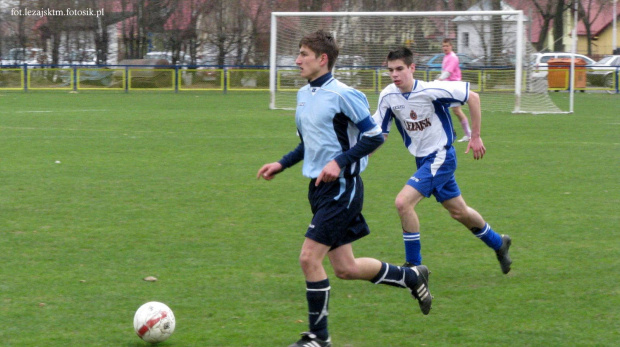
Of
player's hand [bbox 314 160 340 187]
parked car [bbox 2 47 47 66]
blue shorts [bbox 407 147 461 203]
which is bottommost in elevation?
blue shorts [bbox 407 147 461 203]

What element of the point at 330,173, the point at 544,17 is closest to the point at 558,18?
the point at 544,17

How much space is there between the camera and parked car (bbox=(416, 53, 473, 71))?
22.6m

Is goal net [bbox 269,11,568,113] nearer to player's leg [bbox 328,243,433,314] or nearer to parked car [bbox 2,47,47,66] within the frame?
parked car [bbox 2,47,47,66]

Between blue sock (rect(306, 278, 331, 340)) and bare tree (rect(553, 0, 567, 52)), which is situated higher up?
bare tree (rect(553, 0, 567, 52))

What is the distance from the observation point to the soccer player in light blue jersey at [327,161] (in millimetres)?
4262

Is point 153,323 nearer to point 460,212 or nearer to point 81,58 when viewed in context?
point 460,212

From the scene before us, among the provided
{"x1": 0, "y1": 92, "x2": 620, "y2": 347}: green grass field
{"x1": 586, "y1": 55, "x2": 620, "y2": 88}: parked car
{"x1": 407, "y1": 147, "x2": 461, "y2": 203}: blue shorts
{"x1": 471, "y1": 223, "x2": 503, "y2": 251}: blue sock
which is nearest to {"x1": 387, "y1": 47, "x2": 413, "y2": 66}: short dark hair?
{"x1": 407, "y1": 147, "x2": 461, "y2": 203}: blue shorts

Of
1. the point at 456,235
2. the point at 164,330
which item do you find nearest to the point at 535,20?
the point at 456,235

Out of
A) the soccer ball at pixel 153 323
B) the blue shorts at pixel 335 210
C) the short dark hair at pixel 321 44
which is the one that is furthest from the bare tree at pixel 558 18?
the soccer ball at pixel 153 323

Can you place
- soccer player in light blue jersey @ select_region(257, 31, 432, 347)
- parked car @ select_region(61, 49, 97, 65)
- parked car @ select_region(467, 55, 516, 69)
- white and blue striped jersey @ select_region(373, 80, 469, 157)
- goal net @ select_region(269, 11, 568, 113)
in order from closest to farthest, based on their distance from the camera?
soccer player in light blue jersey @ select_region(257, 31, 432, 347)
white and blue striped jersey @ select_region(373, 80, 469, 157)
goal net @ select_region(269, 11, 568, 113)
parked car @ select_region(467, 55, 516, 69)
parked car @ select_region(61, 49, 97, 65)

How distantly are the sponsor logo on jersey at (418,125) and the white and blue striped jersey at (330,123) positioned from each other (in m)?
1.59

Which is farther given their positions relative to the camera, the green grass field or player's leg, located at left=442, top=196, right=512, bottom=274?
player's leg, located at left=442, top=196, right=512, bottom=274

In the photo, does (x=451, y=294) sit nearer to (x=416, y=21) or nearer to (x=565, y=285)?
(x=565, y=285)

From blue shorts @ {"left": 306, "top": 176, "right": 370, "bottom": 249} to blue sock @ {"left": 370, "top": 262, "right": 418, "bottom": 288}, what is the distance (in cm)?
43
